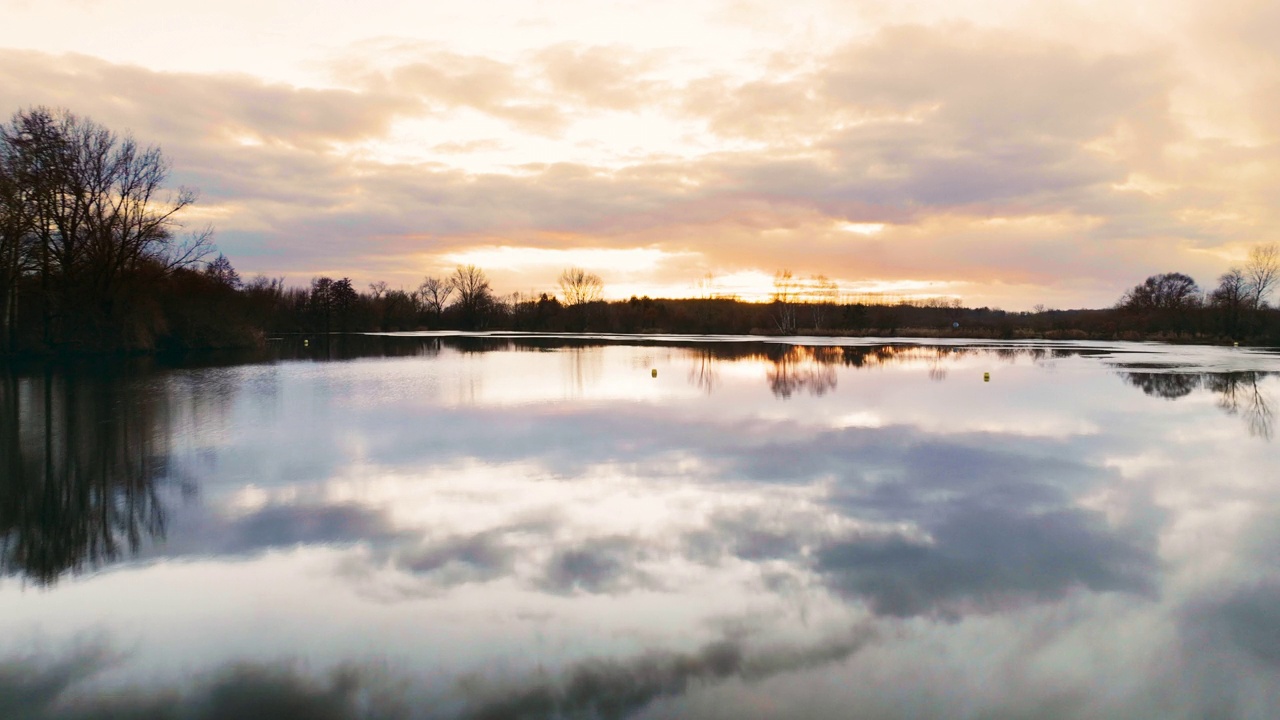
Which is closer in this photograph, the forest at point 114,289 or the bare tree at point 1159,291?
the forest at point 114,289

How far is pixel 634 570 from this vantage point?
5.48 m

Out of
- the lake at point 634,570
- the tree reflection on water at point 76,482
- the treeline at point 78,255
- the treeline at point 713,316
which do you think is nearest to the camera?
the lake at point 634,570

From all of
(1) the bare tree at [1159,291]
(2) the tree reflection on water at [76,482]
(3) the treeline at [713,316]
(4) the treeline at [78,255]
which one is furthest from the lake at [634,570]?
(1) the bare tree at [1159,291]

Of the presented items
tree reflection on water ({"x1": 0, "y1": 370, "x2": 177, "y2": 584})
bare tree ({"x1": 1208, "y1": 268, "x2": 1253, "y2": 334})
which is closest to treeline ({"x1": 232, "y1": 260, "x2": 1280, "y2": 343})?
bare tree ({"x1": 1208, "y1": 268, "x2": 1253, "y2": 334})

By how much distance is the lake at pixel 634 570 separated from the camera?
3.85 metres

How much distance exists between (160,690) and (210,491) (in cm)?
452

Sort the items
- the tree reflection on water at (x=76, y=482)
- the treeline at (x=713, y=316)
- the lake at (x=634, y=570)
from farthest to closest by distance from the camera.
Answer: the treeline at (x=713, y=316) → the tree reflection on water at (x=76, y=482) → the lake at (x=634, y=570)

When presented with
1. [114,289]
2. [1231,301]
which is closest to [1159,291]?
[1231,301]

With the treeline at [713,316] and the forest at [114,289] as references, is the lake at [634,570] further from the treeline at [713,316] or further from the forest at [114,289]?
the treeline at [713,316]

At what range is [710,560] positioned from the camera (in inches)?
225

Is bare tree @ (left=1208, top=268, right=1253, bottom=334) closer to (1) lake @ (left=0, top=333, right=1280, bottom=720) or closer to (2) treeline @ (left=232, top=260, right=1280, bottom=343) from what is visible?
(2) treeline @ (left=232, top=260, right=1280, bottom=343)

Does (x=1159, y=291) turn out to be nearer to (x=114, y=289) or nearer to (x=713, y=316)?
(x=713, y=316)

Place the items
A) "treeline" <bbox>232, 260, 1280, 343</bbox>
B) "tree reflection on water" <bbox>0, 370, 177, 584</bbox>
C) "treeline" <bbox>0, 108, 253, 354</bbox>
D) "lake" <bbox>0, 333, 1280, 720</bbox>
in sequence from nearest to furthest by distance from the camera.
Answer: "lake" <bbox>0, 333, 1280, 720</bbox> → "tree reflection on water" <bbox>0, 370, 177, 584</bbox> → "treeline" <bbox>0, 108, 253, 354</bbox> → "treeline" <bbox>232, 260, 1280, 343</bbox>

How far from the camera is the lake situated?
385 centimetres
